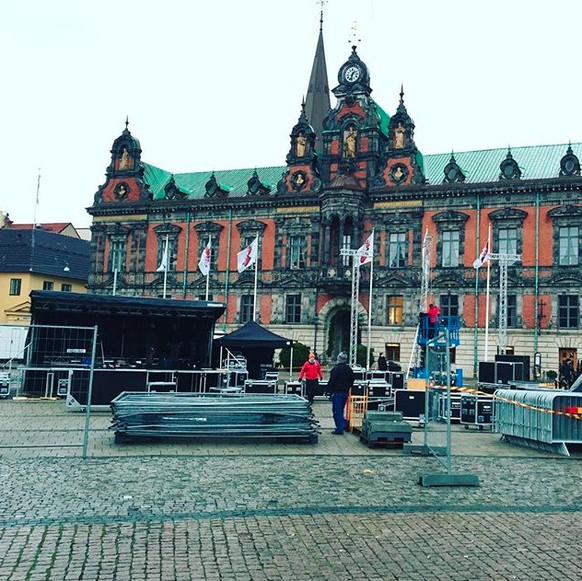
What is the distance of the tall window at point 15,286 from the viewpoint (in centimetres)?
6359

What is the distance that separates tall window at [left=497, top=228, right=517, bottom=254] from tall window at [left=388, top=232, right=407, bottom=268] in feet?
20.2

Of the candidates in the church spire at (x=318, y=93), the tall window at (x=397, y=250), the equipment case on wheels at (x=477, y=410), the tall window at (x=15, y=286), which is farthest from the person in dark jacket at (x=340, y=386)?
the tall window at (x=15, y=286)

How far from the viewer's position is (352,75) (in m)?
48.5

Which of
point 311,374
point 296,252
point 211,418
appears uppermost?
point 296,252

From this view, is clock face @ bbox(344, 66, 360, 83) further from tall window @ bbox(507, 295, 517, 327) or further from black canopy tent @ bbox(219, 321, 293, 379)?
black canopy tent @ bbox(219, 321, 293, 379)

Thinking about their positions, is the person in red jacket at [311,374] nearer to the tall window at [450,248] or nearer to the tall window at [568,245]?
the tall window at [450,248]

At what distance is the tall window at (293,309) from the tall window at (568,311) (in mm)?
17088

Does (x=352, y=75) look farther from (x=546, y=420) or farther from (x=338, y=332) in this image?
(x=546, y=420)

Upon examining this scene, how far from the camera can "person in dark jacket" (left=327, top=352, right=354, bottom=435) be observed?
1706 centimetres

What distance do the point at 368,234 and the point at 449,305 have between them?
732 centimetres

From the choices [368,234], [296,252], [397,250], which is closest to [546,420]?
[397,250]

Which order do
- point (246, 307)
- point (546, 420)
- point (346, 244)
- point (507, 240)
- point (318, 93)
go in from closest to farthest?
1. point (546, 420)
2. point (507, 240)
3. point (346, 244)
4. point (246, 307)
5. point (318, 93)

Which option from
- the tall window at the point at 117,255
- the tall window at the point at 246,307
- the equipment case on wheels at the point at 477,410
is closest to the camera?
the equipment case on wheels at the point at 477,410

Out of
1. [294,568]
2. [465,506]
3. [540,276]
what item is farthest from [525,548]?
[540,276]
